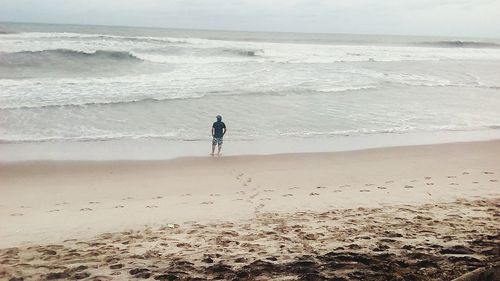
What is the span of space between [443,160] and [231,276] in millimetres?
8598

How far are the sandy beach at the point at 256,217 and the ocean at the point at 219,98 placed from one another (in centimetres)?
274

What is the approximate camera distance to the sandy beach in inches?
182

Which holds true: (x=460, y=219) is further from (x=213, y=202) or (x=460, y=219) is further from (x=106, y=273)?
(x=106, y=273)

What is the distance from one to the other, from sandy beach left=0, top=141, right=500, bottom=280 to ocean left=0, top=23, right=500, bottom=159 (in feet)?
8.97

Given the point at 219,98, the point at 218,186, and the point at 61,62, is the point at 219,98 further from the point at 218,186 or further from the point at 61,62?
the point at 61,62

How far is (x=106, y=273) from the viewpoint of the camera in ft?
15.0

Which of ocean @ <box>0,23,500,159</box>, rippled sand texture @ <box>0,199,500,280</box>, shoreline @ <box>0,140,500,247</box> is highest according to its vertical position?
ocean @ <box>0,23,500,159</box>

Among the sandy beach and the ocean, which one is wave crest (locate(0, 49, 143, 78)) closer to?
the ocean

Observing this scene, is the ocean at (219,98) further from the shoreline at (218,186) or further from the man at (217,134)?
the shoreline at (218,186)

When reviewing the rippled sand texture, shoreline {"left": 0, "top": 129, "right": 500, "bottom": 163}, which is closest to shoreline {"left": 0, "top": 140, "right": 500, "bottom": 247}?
shoreline {"left": 0, "top": 129, "right": 500, "bottom": 163}

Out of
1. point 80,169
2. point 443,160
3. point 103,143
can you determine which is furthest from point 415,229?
point 103,143

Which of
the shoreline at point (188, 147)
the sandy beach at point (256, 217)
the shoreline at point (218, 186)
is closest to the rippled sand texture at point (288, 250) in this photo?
the sandy beach at point (256, 217)

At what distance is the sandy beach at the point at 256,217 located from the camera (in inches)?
182

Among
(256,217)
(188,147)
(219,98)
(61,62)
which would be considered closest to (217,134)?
(188,147)
